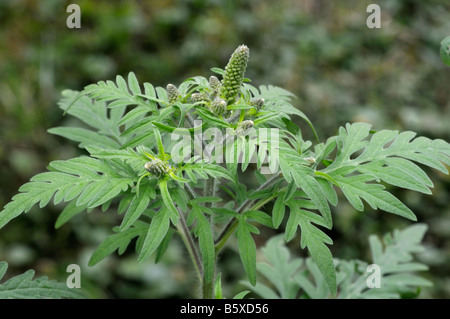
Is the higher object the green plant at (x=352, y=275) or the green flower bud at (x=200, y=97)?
the green flower bud at (x=200, y=97)

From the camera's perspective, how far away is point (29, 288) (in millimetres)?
1589

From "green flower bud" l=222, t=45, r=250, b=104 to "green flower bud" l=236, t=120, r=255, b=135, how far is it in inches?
4.9

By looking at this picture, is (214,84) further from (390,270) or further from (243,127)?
(390,270)

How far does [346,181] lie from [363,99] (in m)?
3.15

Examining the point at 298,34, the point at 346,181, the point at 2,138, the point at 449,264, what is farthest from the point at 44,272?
the point at 298,34

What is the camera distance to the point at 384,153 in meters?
1.50

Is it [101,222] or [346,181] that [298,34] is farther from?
[346,181]

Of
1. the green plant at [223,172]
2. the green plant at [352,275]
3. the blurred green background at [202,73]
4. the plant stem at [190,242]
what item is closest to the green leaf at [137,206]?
the green plant at [223,172]

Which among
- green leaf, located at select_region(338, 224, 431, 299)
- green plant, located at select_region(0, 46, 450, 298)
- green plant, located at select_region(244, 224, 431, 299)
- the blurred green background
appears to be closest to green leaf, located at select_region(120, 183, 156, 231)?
green plant, located at select_region(0, 46, 450, 298)

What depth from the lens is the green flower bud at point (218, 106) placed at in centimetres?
137

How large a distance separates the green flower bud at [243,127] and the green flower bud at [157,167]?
25cm

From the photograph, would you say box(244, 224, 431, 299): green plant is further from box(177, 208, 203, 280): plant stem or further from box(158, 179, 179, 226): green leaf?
box(158, 179, 179, 226): green leaf

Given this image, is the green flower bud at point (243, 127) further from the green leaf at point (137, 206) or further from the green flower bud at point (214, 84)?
the green leaf at point (137, 206)

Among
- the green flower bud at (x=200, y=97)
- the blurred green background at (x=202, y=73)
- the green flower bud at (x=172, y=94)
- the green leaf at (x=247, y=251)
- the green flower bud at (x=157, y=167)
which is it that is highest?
the blurred green background at (x=202, y=73)
